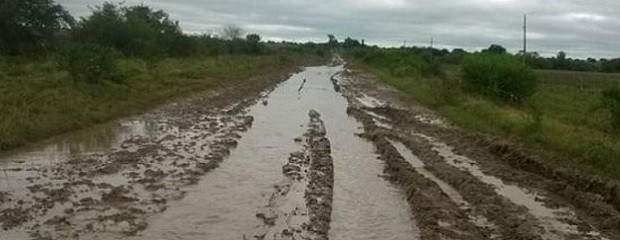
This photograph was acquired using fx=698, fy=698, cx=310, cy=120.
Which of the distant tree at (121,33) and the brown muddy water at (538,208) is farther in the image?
the distant tree at (121,33)

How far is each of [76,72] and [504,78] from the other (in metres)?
20.4

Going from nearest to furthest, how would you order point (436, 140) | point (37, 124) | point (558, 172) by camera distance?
point (558, 172)
point (37, 124)
point (436, 140)

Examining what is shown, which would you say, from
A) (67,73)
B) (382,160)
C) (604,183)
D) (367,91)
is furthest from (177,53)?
(604,183)

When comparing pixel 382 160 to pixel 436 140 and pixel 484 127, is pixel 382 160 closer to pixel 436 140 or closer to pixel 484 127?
pixel 436 140

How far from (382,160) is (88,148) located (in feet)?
22.9

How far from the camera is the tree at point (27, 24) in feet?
141

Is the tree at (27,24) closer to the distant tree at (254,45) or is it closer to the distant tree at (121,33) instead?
the distant tree at (121,33)

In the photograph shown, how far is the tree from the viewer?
43.0m

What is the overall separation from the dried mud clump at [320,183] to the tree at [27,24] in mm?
28985

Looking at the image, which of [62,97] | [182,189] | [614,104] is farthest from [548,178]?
[62,97]

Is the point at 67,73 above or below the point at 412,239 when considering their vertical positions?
above

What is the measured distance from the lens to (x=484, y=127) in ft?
74.0

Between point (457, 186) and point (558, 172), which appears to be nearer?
point (457, 186)

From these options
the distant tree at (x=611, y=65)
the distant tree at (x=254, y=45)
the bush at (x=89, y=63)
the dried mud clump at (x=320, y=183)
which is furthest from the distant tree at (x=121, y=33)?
the distant tree at (x=611, y=65)
